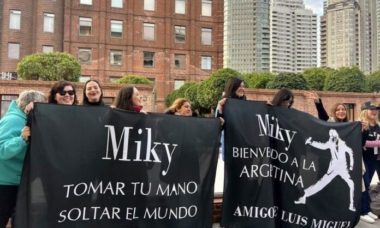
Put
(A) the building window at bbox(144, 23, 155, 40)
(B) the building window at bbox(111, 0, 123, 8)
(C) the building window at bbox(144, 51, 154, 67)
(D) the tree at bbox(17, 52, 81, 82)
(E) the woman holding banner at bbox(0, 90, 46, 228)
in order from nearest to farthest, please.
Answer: (E) the woman holding banner at bbox(0, 90, 46, 228) → (D) the tree at bbox(17, 52, 81, 82) → (B) the building window at bbox(111, 0, 123, 8) → (C) the building window at bbox(144, 51, 154, 67) → (A) the building window at bbox(144, 23, 155, 40)

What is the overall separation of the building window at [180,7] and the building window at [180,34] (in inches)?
66.1

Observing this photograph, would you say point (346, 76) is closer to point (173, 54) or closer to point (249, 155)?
point (173, 54)

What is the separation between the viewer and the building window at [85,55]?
3894 cm

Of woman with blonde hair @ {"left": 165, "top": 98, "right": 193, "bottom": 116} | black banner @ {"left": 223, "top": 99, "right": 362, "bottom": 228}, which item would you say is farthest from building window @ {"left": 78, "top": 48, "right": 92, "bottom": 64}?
black banner @ {"left": 223, "top": 99, "right": 362, "bottom": 228}

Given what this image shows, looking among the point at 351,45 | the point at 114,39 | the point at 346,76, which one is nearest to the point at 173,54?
the point at 114,39

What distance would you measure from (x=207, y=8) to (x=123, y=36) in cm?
949

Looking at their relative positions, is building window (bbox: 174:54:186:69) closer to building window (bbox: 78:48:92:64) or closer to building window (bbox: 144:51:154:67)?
building window (bbox: 144:51:154:67)

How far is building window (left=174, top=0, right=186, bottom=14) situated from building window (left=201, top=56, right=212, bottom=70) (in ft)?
17.2

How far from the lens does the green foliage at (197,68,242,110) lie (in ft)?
86.1

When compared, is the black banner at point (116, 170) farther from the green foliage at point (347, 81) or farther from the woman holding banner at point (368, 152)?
the green foliage at point (347, 81)

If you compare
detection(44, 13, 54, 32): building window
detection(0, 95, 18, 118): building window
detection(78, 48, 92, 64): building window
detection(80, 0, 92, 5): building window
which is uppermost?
detection(80, 0, 92, 5): building window

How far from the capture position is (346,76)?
3155cm

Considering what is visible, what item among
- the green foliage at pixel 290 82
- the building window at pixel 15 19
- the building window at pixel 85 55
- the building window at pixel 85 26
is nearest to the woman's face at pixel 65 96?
the green foliage at pixel 290 82

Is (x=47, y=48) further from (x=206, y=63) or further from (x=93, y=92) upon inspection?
(x=93, y=92)
